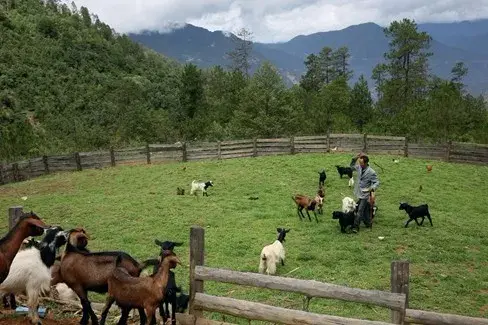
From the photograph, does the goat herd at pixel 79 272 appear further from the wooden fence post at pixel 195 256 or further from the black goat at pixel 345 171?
the black goat at pixel 345 171

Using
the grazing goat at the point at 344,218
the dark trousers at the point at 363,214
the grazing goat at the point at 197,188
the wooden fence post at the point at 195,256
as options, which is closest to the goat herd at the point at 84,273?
the wooden fence post at the point at 195,256

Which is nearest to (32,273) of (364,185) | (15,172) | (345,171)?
(364,185)

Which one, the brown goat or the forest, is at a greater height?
the forest

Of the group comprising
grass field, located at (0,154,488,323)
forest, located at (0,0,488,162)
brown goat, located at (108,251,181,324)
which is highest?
forest, located at (0,0,488,162)

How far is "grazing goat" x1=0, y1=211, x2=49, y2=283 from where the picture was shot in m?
6.81

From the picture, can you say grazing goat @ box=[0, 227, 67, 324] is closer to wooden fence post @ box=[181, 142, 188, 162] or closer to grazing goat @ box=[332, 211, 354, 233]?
grazing goat @ box=[332, 211, 354, 233]

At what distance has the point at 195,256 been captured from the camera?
6773 mm

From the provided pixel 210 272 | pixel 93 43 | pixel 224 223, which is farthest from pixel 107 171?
pixel 93 43

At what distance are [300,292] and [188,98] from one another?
51.7m

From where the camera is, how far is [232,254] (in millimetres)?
11344

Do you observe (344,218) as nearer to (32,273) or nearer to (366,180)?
(366,180)

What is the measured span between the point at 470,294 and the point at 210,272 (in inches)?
229

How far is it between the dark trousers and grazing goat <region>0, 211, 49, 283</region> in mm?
8630

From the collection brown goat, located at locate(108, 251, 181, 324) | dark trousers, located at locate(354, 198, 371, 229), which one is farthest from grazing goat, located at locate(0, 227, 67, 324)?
dark trousers, located at locate(354, 198, 371, 229)
